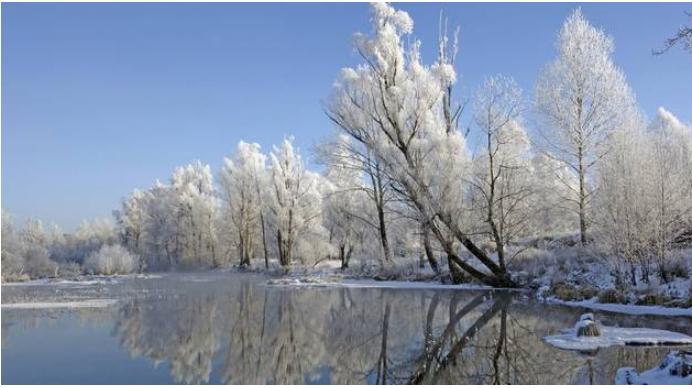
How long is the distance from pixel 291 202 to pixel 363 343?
2641cm

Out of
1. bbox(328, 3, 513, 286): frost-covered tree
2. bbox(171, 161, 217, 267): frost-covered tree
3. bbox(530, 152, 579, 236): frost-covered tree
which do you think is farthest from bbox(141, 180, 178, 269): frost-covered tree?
bbox(530, 152, 579, 236): frost-covered tree

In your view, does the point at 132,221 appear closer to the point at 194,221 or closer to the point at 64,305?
the point at 194,221

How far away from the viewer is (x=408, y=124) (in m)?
19.5

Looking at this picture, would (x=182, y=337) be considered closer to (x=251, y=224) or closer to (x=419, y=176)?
(x=419, y=176)

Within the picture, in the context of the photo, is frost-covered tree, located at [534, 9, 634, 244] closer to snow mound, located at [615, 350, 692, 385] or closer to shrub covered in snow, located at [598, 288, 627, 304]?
shrub covered in snow, located at [598, 288, 627, 304]

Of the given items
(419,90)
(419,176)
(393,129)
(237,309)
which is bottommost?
(237,309)

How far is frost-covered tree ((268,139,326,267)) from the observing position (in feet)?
112

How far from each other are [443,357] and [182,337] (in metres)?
4.38

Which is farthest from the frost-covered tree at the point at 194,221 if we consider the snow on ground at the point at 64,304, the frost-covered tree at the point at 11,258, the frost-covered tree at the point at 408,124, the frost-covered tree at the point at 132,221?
the snow on ground at the point at 64,304

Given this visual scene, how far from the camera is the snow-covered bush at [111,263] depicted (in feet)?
107

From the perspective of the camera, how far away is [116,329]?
9.53 meters

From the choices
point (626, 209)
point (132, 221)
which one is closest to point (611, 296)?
point (626, 209)

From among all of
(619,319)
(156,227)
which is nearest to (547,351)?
(619,319)

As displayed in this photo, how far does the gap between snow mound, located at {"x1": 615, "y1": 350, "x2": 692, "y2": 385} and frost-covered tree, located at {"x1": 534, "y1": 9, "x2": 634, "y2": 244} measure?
561 inches
